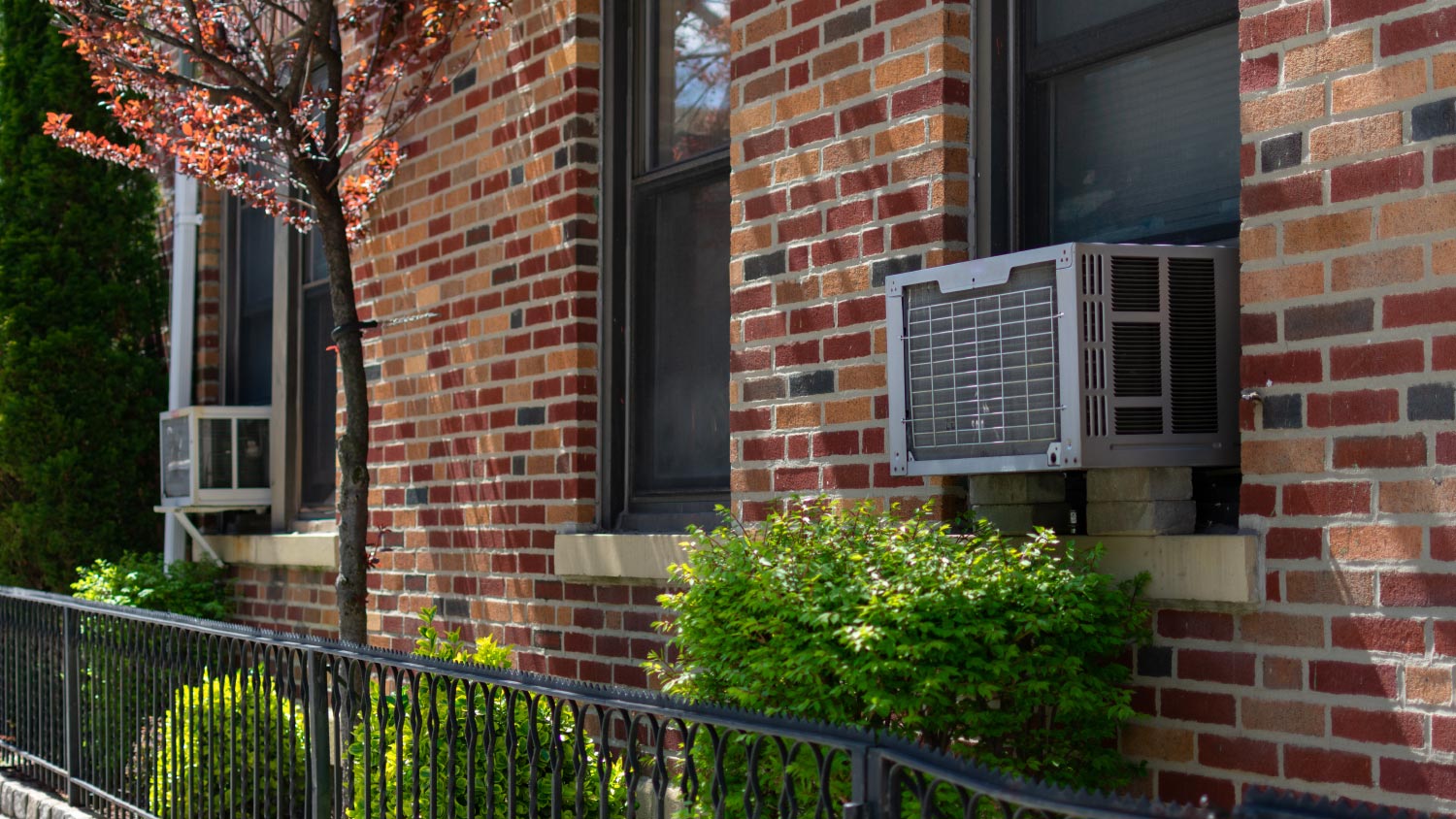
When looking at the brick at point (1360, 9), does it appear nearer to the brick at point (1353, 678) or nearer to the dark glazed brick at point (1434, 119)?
the dark glazed brick at point (1434, 119)

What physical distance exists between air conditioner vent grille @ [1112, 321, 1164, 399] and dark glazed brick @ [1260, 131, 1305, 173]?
1.53 feet

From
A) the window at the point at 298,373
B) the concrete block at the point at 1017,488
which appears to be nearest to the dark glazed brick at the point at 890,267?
the concrete block at the point at 1017,488

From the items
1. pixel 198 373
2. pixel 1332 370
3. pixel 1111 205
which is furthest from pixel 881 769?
pixel 198 373

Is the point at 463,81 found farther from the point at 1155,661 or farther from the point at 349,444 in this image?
the point at 1155,661

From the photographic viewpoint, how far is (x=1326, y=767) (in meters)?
3.72

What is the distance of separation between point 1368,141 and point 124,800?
19.1 ft

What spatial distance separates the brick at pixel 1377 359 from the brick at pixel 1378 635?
1.79ft

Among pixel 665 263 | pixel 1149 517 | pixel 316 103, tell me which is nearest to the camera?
pixel 1149 517

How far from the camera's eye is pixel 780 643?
407 cm

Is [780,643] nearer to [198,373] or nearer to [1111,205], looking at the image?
[1111,205]

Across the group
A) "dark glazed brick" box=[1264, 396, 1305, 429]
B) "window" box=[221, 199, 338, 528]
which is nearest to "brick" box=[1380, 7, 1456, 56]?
"dark glazed brick" box=[1264, 396, 1305, 429]

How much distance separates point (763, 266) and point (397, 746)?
1948 millimetres

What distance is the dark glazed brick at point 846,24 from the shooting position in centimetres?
514


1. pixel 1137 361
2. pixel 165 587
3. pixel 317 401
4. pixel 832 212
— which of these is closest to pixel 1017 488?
pixel 1137 361
